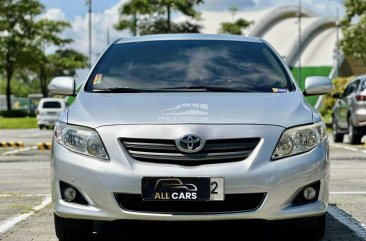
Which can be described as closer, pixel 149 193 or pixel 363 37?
pixel 149 193

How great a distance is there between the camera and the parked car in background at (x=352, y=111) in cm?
1828

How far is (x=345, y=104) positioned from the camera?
19.6 meters

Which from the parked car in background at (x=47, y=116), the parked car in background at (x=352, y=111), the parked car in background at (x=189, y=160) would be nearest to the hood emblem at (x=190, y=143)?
the parked car in background at (x=189, y=160)

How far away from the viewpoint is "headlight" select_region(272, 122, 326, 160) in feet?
17.1

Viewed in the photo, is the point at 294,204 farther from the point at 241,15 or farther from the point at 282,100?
the point at 241,15

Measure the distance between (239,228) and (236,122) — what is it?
1.47 metres

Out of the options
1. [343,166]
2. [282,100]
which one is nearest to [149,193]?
[282,100]

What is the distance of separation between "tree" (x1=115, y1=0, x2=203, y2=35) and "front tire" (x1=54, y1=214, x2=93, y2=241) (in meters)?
42.6

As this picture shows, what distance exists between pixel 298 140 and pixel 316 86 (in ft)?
4.16

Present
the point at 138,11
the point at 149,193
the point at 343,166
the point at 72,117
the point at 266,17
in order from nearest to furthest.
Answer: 1. the point at 149,193
2. the point at 72,117
3. the point at 343,166
4. the point at 138,11
5. the point at 266,17

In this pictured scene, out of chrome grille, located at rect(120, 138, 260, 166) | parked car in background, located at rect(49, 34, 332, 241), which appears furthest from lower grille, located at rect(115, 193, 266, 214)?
chrome grille, located at rect(120, 138, 260, 166)

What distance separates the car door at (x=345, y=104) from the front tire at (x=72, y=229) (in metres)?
13.9

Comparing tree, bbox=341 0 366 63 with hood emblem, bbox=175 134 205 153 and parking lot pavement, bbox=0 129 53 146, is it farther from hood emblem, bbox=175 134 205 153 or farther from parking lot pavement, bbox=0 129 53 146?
hood emblem, bbox=175 134 205 153

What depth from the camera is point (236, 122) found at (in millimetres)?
5184
